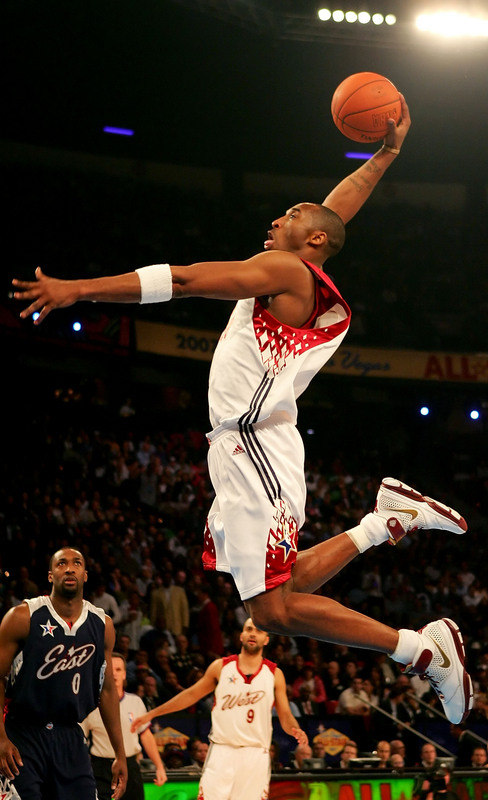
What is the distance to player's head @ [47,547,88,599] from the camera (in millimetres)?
5992

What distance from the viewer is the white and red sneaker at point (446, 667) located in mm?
4391

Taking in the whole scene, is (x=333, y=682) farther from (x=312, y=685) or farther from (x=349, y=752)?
(x=349, y=752)

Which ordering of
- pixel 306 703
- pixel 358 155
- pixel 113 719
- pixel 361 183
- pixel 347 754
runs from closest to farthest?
pixel 361 183 → pixel 113 719 → pixel 347 754 → pixel 306 703 → pixel 358 155

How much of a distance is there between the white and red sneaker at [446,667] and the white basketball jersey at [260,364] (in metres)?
1.23

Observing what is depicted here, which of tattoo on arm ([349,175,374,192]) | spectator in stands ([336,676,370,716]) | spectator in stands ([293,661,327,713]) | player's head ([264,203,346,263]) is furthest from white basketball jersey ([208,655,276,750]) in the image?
player's head ([264,203,346,263])

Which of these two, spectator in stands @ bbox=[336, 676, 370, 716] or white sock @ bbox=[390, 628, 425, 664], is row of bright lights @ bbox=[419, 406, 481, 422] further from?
white sock @ bbox=[390, 628, 425, 664]

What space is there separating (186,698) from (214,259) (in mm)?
14193

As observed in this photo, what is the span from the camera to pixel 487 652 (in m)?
14.6

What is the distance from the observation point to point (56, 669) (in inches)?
228

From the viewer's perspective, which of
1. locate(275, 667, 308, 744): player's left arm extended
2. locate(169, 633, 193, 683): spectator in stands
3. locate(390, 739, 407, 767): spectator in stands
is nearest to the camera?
locate(275, 667, 308, 744): player's left arm extended

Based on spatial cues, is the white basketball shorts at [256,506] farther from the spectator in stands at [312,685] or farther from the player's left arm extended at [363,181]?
the spectator in stands at [312,685]

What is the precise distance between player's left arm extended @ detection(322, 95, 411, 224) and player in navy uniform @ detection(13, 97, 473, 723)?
1.88ft

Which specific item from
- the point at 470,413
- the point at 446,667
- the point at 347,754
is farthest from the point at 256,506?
the point at 470,413

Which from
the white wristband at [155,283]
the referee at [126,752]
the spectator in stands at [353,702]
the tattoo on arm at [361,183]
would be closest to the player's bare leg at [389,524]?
the white wristband at [155,283]
